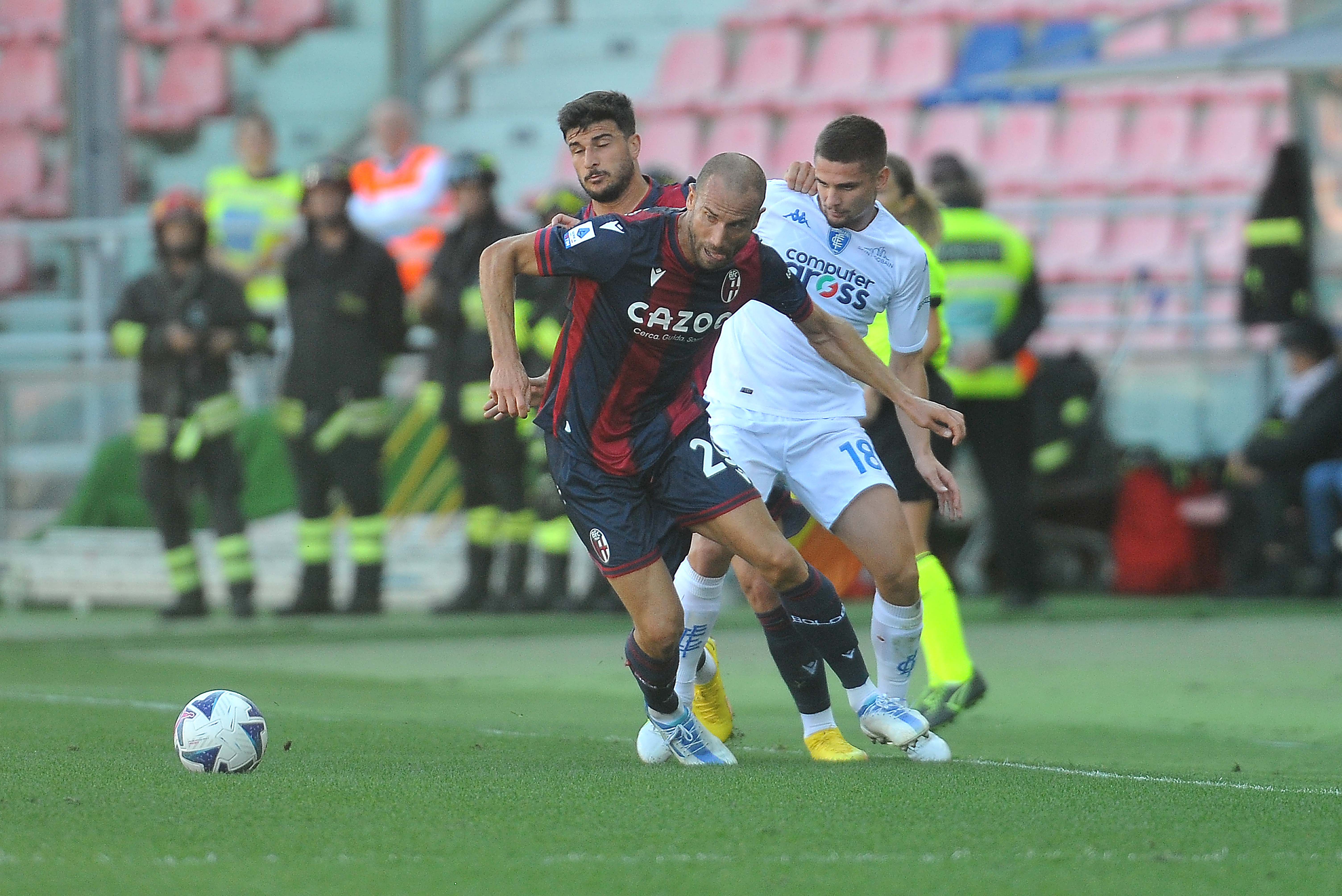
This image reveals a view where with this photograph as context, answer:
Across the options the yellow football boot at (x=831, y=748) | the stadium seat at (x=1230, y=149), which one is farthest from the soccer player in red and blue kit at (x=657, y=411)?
the stadium seat at (x=1230, y=149)

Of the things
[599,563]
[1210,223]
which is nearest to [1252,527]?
[1210,223]

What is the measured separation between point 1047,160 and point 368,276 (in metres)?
7.60

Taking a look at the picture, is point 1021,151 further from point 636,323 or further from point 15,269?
point 636,323

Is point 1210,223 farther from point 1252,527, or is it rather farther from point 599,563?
point 599,563

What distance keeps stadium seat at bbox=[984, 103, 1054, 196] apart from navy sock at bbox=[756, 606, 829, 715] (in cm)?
1178

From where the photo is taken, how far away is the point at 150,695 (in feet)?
25.1

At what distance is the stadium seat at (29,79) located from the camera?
1847 centimetres

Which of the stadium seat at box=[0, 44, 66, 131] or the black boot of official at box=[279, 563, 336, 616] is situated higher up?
the stadium seat at box=[0, 44, 66, 131]

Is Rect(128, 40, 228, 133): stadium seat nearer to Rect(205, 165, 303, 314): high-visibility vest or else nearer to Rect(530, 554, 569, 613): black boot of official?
Rect(205, 165, 303, 314): high-visibility vest

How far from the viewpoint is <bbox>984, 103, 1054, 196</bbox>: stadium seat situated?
1708 cm

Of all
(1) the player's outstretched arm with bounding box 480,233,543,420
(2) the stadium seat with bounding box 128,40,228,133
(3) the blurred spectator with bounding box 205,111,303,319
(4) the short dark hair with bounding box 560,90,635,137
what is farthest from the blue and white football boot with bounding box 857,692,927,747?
(2) the stadium seat with bounding box 128,40,228,133

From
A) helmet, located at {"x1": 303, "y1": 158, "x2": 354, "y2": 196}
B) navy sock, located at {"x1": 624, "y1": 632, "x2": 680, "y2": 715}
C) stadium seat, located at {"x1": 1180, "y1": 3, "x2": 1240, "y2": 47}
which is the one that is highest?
stadium seat, located at {"x1": 1180, "y1": 3, "x2": 1240, "y2": 47}

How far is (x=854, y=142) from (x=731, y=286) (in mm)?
686

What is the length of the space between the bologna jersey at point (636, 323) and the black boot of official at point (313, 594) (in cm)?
631
